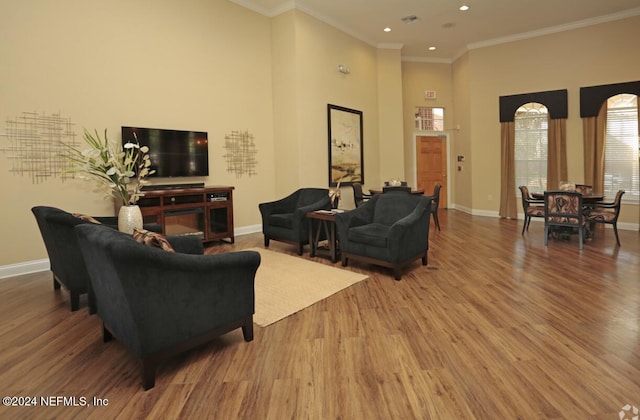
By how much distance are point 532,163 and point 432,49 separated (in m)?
3.75

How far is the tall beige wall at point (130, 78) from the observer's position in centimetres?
416

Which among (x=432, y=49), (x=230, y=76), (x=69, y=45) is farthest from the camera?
(x=432, y=49)

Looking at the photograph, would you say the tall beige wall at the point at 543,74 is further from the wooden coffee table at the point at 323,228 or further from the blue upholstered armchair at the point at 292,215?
the wooden coffee table at the point at 323,228

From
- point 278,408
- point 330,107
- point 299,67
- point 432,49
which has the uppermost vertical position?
point 432,49

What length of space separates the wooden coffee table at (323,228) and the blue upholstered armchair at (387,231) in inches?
9.1

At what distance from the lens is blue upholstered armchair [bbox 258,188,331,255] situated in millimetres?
5125

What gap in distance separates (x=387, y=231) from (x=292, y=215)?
5.53ft

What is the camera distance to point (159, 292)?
2.00 meters

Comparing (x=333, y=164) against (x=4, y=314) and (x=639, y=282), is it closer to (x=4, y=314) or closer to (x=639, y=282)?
(x=639, y=282)

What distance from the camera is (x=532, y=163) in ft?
26.3

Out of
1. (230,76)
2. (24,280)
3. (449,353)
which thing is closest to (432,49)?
(230,76)

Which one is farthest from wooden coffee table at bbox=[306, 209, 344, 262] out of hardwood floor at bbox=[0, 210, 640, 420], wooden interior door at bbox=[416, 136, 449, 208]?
wooden interior door at bbox=[416, 136, 449, 208]

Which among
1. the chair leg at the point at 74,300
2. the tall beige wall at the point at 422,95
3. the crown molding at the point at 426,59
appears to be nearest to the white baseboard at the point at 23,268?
the chair leg at the point at 74,300

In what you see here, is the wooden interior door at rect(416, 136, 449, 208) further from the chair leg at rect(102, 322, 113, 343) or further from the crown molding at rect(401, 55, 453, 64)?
the chair leg at rect(102, 322, 113, 343)
